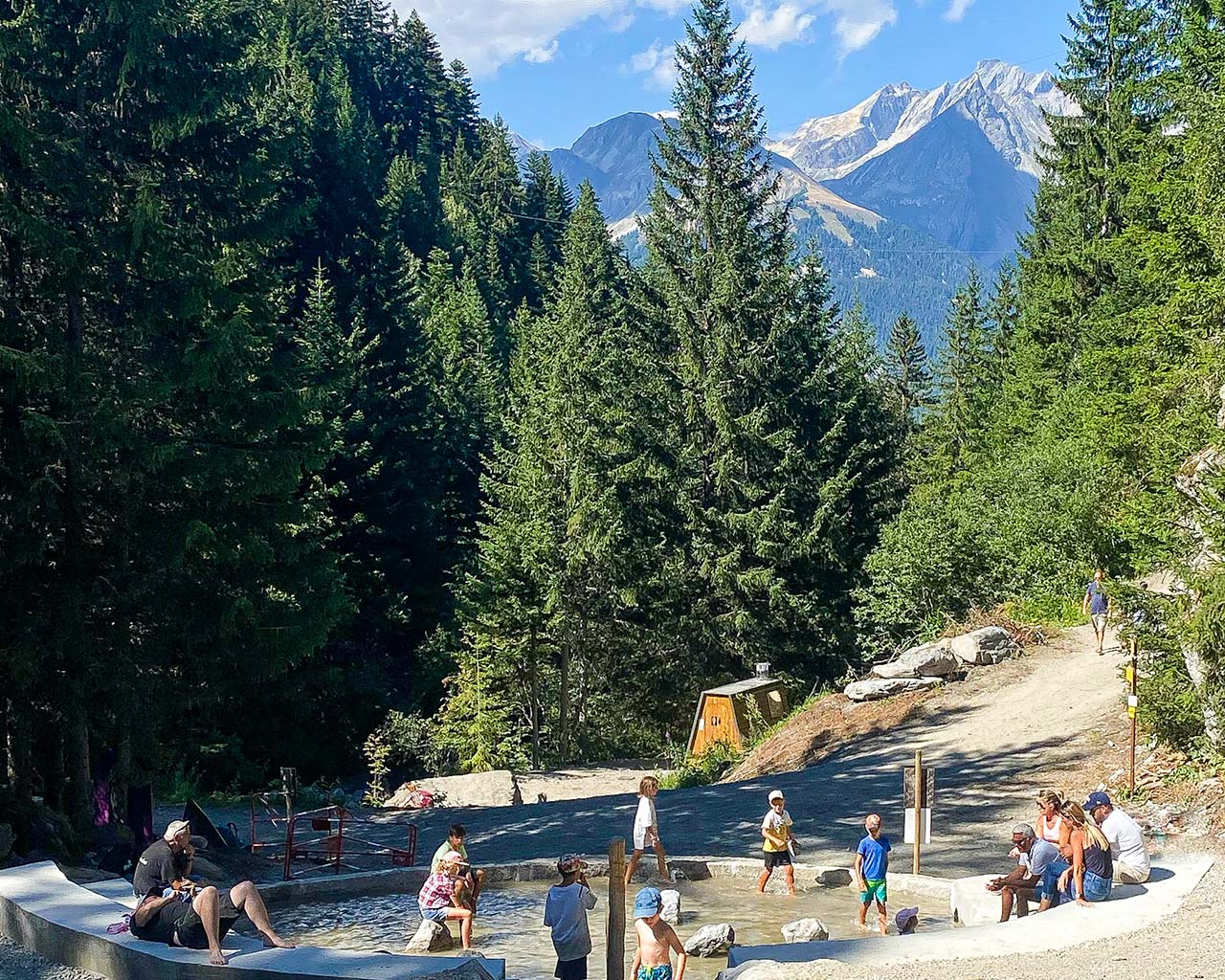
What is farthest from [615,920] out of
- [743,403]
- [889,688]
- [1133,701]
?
[743,403]

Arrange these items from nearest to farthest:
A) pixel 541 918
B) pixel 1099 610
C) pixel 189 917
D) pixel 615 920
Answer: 1. pixel 189 917
2. pixel 615 920
3. pixel 541 918
4. pixel 1099 610

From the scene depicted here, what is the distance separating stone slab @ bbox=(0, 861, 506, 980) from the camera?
872cm

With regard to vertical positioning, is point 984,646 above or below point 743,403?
below

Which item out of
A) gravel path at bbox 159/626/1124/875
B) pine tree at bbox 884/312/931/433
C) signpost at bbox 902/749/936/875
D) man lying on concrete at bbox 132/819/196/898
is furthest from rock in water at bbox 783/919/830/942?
pine tree at bbox 884/312/931/433

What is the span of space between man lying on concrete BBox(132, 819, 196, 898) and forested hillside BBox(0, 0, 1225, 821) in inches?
253

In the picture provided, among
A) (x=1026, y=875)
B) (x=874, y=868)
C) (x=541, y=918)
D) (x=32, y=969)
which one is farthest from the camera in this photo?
(x=541, y=918)

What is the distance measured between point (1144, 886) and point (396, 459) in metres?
38.9

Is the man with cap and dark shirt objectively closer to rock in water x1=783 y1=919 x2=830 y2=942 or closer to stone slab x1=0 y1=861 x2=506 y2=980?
stone slab x1=0 y1=861 x2=506 y2=980

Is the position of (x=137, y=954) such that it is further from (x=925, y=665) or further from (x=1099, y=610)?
(x=1099, y=610)

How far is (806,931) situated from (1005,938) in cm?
219

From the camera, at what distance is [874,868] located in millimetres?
12742

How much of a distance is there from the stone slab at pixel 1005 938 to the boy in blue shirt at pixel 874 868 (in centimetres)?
161

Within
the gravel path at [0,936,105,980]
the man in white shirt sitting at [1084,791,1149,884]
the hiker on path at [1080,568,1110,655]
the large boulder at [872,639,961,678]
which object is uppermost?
the hiker on path at [1080,568,1110,655]

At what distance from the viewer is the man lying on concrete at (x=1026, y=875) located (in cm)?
1204
